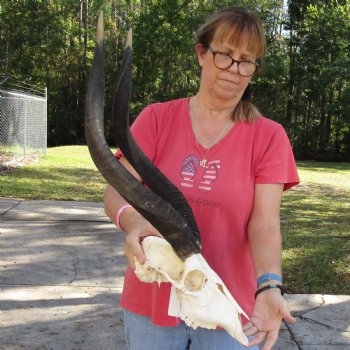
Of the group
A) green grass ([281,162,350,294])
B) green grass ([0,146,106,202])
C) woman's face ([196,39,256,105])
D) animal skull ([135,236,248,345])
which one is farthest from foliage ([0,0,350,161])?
animal skull ([135,236,248,345])

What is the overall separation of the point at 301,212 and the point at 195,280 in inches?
316

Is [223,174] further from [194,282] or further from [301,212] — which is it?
[301,212]

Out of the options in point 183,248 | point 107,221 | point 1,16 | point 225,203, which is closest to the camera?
point 183,248

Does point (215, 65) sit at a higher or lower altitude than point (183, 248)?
higher

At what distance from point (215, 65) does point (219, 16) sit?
0.19m

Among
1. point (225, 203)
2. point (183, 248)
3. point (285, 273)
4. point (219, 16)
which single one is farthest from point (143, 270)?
point (285, 273)

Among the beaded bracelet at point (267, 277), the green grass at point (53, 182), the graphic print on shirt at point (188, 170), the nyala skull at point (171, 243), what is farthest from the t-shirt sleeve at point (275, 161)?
the green grass at point (53, 182)

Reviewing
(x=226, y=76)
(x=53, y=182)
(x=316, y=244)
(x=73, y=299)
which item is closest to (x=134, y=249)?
(x=226, y=76)

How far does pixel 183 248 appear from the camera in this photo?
1.59m

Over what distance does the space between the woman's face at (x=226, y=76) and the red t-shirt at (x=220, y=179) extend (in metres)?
0.13

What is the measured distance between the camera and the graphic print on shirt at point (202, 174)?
77.9 inches

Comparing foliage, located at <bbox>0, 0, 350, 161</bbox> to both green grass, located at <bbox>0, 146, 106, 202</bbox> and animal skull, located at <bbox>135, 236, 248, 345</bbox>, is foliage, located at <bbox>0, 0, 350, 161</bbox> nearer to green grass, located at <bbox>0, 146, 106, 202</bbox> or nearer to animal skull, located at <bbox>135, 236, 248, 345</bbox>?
green grass, located at <bbox>0, 146, 106, 202</bbox>

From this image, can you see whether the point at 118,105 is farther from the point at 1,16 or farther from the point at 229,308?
the point at 1,16

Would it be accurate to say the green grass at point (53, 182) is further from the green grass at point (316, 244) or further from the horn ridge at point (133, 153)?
the horn ridge at point (133, 153)
